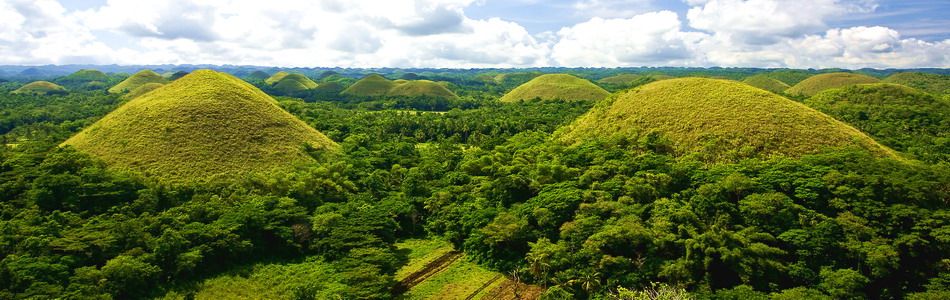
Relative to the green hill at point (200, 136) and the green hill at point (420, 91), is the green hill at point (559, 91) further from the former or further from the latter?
the green hill at point (200, 136)

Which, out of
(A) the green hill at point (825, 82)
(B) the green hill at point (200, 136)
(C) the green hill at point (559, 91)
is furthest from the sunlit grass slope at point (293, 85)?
(A) the green hill at point (825, 82)

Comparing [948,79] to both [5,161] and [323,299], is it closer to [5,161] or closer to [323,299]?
[323,299]

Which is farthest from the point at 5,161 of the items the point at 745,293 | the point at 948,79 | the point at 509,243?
the point at 948,79

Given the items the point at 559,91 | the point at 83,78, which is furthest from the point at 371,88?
the point at 83,78

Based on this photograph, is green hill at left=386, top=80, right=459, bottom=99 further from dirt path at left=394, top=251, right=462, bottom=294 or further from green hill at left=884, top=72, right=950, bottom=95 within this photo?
green hill at left=884, top=72, right=950, bottom=95

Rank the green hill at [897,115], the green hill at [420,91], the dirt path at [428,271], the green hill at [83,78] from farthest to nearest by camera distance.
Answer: the green hill at [83,78] → the green hill at [420,91] → the green hill at [897,115] → the dirt path at [428,271]
